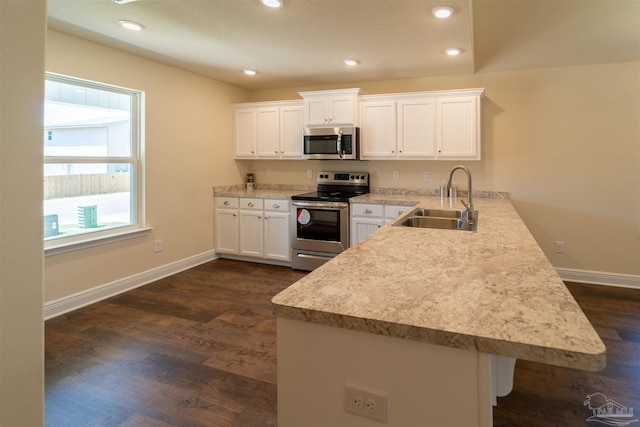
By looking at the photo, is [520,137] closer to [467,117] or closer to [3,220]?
[467,117]

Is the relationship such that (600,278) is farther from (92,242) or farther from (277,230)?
(92,242)

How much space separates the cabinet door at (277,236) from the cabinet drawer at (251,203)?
146mm

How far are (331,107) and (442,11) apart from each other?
208 cm

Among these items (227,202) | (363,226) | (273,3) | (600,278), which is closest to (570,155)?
(600,278)

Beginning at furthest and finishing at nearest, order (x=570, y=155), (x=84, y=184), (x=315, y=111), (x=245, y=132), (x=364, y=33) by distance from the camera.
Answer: (x=245, y=132) < (x=315, y=111) < (x=570, y=155) < (x=84, y=184) < (x=364, y=33)

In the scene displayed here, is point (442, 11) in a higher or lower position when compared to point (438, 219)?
higher

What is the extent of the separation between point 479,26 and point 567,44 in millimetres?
944

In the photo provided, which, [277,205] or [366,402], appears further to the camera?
[277,205]

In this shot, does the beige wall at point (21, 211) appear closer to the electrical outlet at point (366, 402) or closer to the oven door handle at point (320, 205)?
the electrical outlet at point (366, 402)

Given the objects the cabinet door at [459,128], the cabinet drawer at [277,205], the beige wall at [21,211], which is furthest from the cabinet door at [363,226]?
the beige wall at [21,211]

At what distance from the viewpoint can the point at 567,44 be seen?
333 centimetres

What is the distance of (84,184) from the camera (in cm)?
345

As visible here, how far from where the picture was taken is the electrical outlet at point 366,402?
0.96 metres

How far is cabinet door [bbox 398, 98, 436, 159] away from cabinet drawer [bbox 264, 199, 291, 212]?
1472mm
